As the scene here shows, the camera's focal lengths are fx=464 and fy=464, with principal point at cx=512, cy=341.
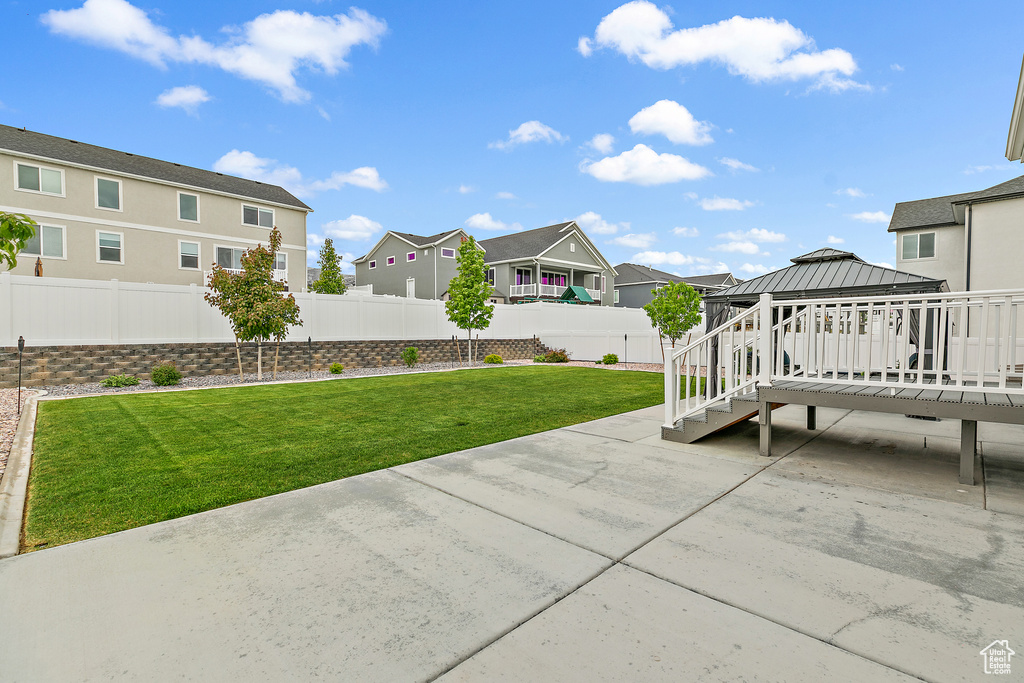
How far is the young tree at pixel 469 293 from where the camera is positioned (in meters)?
17.9

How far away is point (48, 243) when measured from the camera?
58.1 feet

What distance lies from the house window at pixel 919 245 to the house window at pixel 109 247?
114 feet

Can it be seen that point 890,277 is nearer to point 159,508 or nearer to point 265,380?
point 159,508

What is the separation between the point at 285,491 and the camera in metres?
4.11

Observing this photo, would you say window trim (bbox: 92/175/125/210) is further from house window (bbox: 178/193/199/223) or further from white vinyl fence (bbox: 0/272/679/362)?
white vinyl fence (bbox: 0/272/679/362)

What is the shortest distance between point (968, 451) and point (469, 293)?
49.4 ft

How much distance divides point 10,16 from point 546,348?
1973 cm

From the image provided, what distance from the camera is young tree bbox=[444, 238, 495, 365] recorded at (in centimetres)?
1788

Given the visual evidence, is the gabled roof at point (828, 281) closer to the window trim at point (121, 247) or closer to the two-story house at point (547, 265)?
the two-story house at point (547, 265)

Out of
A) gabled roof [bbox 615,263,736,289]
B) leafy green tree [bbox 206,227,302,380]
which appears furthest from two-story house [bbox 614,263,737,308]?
leafy green tree [bbox 206,227,302,380]

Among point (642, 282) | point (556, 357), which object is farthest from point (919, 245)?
point (642, 282)

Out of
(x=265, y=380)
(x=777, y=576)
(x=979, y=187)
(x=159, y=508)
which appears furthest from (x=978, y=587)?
(x=979, y=187)

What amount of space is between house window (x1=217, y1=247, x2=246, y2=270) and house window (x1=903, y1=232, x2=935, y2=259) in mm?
31253

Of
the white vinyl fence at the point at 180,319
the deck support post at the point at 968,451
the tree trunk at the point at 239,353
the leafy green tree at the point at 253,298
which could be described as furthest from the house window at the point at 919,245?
the tree trunk at the point at 239,353
